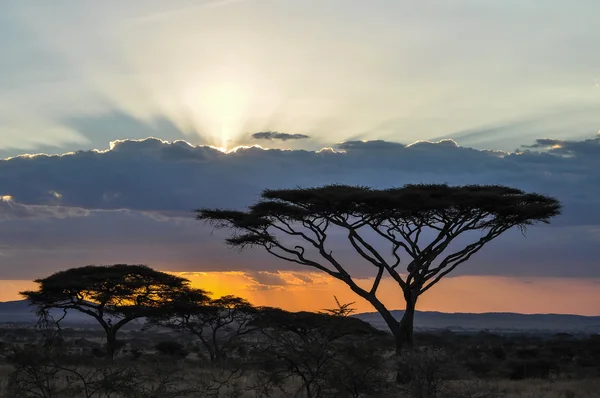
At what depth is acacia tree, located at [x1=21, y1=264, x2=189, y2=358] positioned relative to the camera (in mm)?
41469

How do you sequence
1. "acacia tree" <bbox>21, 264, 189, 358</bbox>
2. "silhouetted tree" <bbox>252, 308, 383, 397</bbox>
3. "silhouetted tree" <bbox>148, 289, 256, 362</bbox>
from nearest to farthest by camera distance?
"silhouetted tree" <bbox>252, 308, 383, 397</bbox> → "acacia tree" <bbox>21, 264, 189, 358</bbox> → "silhouetted tree" <bbox>148, 289, 256, 362</bbox>

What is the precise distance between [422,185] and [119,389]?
18.4 m

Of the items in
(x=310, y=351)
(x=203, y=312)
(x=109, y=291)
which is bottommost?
(x=310, y=351)


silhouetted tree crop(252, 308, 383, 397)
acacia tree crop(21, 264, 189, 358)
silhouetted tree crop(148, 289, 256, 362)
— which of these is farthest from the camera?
silhouetted tree crop(148, 289, 256, 362)

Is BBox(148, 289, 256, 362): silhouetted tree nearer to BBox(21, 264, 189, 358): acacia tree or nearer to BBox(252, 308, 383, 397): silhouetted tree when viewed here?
BBox(21, 264, 189, 358): acacia tree

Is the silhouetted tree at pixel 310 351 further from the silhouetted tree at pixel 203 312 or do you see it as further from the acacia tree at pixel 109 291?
the silhouetted tree at pixel 203 312

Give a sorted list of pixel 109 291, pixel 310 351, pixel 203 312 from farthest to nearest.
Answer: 1. pixel 203 312
2. pixel 109 291
3. pixel 310 351

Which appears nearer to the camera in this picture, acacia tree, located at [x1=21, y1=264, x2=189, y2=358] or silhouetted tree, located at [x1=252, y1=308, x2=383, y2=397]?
silhouetted tree, located at [x1=252, y1=308, x2=383, y2=397]

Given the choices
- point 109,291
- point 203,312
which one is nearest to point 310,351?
A: point 109,291

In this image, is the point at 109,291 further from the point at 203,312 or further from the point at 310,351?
the point at 310,351

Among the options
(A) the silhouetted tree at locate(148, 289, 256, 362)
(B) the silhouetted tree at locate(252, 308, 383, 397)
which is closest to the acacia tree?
(A) the silhouetted tree at locate(148, 289, 256, 362)

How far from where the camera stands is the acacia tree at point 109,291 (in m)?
41.5

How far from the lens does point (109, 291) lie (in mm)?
42031

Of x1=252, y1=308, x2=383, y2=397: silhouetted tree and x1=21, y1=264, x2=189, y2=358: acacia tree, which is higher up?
x1=21, y1=264, x2=189, y2=358: acacia tree
